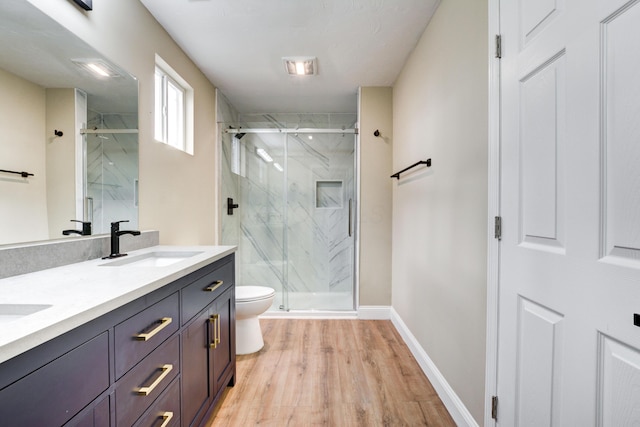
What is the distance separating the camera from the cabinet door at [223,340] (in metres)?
1.56

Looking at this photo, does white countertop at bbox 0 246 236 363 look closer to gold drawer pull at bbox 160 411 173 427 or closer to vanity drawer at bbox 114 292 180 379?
vanity drawer at bbox 114 292 180 379

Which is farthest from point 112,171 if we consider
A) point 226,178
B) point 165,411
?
point 226,178

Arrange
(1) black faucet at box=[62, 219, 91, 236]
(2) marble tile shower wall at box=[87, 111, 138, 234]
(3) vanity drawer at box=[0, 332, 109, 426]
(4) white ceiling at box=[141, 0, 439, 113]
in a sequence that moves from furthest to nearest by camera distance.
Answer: (4) white ceiling at box=[141, 0, 439, 113], (2) marble tile shower wall at box=[87, 111, 138, 234], (1) black faucet at box=[62, 219, 91, 236], (3) vanity drawer at box=[0, 332, 109, 426]

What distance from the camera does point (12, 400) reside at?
0.55 metres

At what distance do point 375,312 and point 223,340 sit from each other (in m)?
1.80

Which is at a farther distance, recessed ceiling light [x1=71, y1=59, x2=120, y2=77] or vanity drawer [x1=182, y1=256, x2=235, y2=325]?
recessed ceiling light [x1=71, y1=59, x2=120, y2=77]

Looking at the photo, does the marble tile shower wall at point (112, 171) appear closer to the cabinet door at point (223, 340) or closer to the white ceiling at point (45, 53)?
the white ceiling at point (45, 53)

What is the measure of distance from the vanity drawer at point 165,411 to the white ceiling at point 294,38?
81.4 inches

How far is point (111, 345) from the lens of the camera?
0.81 meters

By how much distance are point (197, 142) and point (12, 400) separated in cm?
233

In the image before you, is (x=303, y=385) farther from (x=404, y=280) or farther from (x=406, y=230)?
(x=406, y=230)

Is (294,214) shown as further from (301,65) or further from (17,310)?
(17,310)

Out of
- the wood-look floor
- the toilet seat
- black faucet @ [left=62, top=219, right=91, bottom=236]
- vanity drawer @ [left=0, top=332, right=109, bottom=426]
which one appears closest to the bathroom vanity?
vanity drawer @ [left=0, top=332, right=109, bottom=426]

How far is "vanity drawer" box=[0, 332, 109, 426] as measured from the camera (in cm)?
56
